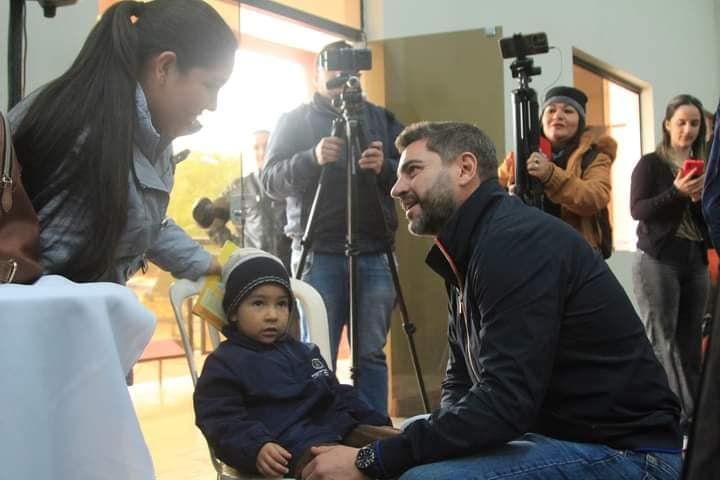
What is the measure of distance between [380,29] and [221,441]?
2876 mm

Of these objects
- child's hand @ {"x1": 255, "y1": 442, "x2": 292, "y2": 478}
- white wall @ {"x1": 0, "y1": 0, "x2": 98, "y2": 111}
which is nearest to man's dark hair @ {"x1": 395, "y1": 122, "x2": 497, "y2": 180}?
child's hand @ {"x1": 255, "y1": 442, "x2": 292, "y2": 478}

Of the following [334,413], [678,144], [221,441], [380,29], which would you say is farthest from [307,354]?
[380,29]

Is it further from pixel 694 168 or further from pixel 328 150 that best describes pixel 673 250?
pixel 328 150

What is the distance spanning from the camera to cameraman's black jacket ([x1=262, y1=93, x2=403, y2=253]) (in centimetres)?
280

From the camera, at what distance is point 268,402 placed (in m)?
1.80

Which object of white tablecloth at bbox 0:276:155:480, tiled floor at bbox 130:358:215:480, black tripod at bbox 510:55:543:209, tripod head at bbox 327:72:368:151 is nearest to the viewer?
white tablecloth at bbox 0:276:155:480

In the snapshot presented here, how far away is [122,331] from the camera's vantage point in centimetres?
100

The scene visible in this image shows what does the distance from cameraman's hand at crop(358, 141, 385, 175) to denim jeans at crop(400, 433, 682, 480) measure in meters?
1.48

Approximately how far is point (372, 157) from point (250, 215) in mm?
1105

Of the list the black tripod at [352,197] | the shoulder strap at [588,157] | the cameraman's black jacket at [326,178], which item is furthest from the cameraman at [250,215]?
the shoulder strap at [588,157]

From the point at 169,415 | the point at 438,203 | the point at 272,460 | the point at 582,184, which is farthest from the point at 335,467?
the point at 169,415

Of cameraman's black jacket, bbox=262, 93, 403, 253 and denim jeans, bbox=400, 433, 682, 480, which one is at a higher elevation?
cameraman's black jacket, bbox=262, 93, 403, 253

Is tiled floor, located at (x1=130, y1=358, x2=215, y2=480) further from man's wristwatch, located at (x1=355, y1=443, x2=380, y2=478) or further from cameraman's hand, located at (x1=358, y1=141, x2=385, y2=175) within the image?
man's wristwatch, located at (x1=355, y1=443, x2=380, y2=478)

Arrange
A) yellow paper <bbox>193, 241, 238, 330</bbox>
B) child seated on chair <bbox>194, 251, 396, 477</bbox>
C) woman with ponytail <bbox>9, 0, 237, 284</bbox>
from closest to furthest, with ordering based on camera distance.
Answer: woman with ponytail <bbox>9, 0, 237, 284</bbox> < child seated on chair <bbox>194, 251, 396, 477</bbox> < yellow paper <bbox>193, 241, 238, 330</bbox>
